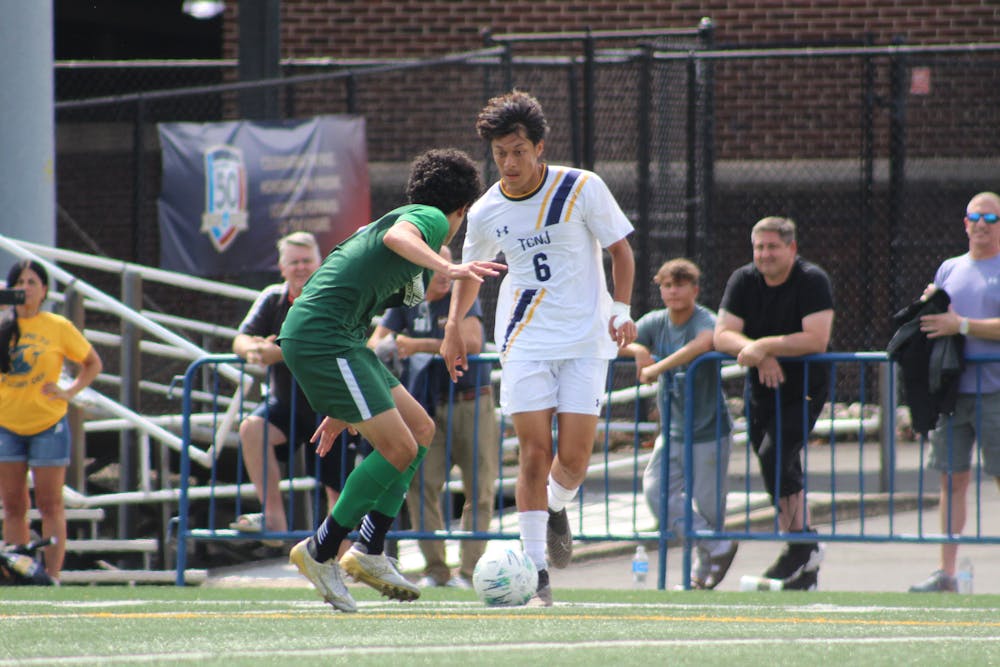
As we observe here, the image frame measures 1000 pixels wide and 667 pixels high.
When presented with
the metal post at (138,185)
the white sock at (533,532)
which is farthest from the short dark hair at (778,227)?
the metal post at (138,185)

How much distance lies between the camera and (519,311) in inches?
287

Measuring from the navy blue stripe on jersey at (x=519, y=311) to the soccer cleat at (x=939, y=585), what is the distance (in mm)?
2892

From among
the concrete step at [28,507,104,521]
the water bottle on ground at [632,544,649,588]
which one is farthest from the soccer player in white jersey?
the concrete step at [28,507,104,521]

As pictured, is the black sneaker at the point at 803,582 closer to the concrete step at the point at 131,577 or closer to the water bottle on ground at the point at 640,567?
the water bottle on ground at the point at 640,567

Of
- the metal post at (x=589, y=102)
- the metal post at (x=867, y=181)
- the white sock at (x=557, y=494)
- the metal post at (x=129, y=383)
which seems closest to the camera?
the white sock at (x=557, y=494)

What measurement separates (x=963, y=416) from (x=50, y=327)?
528 centimetres

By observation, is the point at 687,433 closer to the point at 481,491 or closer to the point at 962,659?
the point at 481,491

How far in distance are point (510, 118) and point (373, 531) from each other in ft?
6.12

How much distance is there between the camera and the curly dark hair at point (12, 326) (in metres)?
9.45

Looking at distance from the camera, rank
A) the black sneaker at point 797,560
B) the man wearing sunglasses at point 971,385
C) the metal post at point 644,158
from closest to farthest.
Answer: the man wearing sunglasses at point 971,385 < the black sneaker at point 797,560 < the metal post at point 644,158

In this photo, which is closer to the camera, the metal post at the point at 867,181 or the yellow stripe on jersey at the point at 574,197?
the yellow stripe on jersey at the point at 574,197

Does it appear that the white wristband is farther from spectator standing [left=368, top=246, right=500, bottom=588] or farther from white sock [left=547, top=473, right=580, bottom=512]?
spectator standing [left=368, top=246, right=500, bottom=588]

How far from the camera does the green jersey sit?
6.28 m

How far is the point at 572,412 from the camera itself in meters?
7.18
